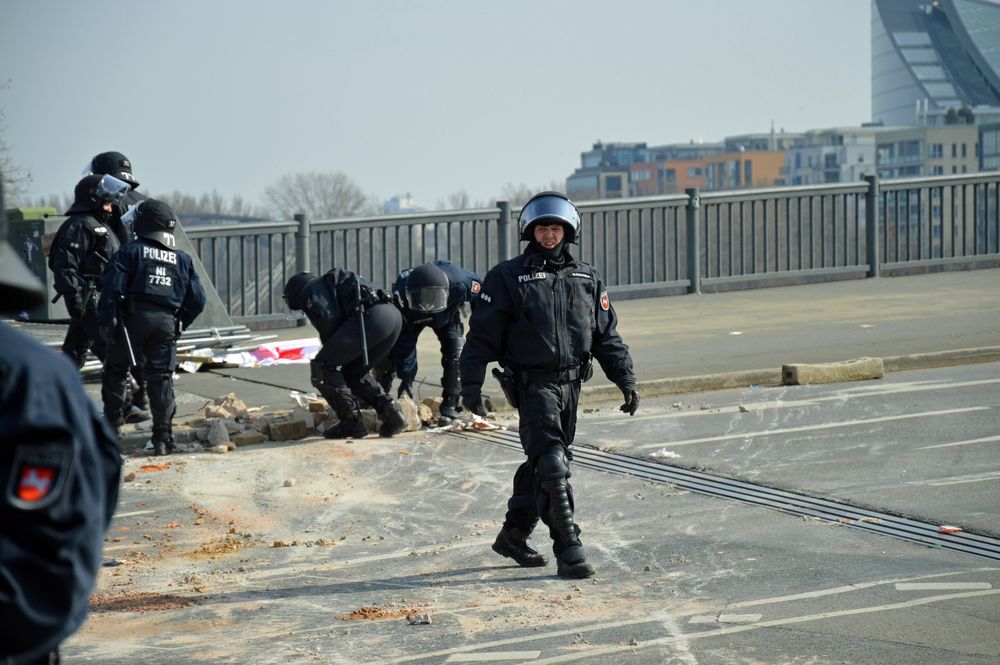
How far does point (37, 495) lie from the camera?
274 centimetres

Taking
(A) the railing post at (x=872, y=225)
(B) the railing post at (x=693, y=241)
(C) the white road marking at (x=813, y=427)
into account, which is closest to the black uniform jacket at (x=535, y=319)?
(C) the white road marking at (x=813, y=427)

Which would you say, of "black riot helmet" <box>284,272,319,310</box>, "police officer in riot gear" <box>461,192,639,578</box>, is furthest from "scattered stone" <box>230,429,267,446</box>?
"police officer in riot gear" <box>461,192,639,578</box>

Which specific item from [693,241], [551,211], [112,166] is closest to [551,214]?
[551,211]

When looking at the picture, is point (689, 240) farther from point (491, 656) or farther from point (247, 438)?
point (491, 656)

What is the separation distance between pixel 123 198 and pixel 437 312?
9.10 feet

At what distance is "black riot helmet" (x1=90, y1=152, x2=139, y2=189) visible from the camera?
12.3m

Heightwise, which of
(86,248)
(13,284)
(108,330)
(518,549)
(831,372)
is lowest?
(518,549)

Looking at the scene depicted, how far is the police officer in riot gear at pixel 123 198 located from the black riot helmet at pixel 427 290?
2.32 m

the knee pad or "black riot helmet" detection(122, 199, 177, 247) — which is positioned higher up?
"black riot helmet" detection(122, 199, 177, 247)

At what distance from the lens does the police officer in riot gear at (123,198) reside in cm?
1202

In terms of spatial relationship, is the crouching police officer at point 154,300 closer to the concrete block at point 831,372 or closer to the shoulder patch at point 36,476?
the concrete block at point 831,372

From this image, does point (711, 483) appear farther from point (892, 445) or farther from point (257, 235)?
point (257, 235)

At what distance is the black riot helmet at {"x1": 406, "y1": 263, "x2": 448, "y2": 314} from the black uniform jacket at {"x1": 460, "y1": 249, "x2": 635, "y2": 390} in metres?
3.47

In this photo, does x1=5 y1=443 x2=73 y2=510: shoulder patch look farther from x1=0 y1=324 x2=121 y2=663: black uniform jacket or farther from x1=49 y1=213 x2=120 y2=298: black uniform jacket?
x1=49 y1=213 x2=120 y2=298: black uniform jacket
